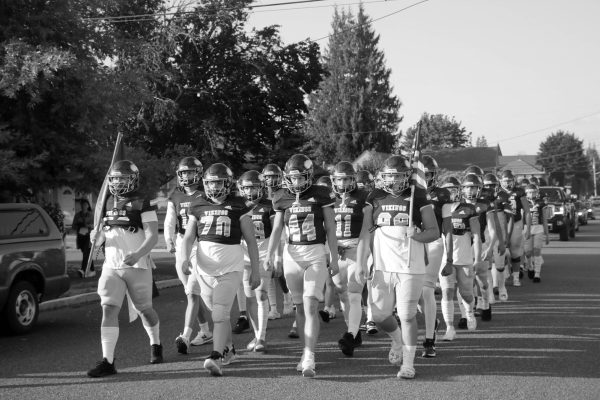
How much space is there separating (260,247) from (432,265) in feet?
8.51

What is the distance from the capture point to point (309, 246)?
7.61 metres

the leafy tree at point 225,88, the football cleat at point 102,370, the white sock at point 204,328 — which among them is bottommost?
the football cleat at point 102,370

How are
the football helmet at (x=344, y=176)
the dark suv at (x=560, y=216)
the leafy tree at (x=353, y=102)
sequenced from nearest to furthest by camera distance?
the football helmet at (x=344, y=176), the dark suv at (x=560, y=216), the leafy tree at (x=353, y=102)

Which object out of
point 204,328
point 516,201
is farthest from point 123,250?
point 516,201

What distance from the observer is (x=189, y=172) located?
8680 millimetres

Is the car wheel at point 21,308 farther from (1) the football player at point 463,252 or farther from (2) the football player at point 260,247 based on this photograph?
(1) the football player at point 463,252

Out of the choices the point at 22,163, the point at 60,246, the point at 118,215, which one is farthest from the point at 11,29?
the point at 118,215

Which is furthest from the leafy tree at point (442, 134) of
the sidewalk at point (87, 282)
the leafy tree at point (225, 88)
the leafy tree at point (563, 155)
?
the sidewalk at point (87, 282)

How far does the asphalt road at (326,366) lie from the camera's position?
6.66m

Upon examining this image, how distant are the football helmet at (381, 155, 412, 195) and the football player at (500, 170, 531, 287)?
692 centimetres

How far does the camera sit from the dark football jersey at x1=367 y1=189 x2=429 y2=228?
23.7ft

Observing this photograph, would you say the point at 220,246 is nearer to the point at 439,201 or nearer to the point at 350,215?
the point at 350,215

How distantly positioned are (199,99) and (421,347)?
29142 millimetres

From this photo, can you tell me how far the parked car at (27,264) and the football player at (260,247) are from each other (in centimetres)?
295
